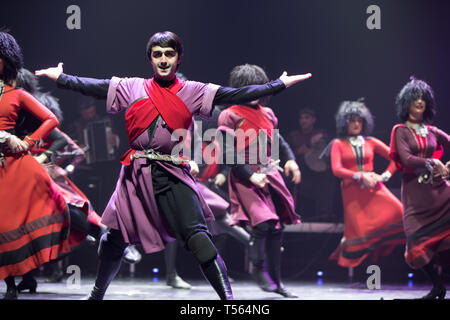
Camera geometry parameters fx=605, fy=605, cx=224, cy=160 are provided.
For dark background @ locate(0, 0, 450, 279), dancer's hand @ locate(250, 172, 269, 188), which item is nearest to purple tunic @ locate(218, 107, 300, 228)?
dancer's hand @ locate(250, 172, 269, 188)

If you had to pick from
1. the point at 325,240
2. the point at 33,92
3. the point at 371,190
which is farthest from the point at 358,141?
the point at 33,92

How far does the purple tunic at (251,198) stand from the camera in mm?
4969

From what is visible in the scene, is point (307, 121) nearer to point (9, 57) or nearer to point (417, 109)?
point (417, 109)

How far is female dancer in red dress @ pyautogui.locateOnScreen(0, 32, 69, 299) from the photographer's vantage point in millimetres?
4180

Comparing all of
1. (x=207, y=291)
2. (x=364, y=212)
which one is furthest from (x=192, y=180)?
(x=364, y=212)

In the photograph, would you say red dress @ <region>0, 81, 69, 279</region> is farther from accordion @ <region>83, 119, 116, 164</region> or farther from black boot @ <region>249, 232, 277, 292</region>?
accordion @ <region>83, 119, 116, 164</region>

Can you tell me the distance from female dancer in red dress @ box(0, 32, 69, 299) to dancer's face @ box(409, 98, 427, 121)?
3.04 m

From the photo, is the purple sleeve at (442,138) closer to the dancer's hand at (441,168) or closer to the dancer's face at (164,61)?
the dancer's hand at (441,168)

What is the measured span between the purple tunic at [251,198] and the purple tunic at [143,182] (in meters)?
1.47

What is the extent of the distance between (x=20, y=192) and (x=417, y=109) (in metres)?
3.35
